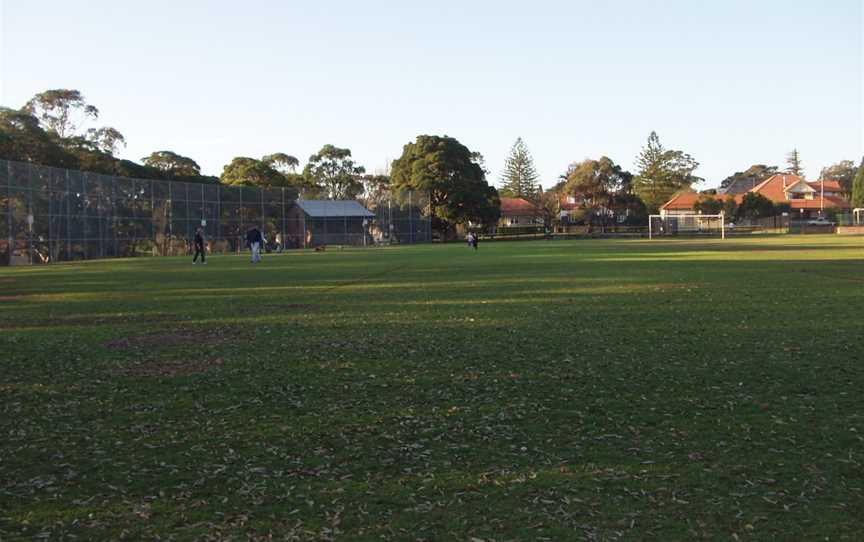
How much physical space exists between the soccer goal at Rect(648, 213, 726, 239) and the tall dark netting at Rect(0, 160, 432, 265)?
99.2 ft

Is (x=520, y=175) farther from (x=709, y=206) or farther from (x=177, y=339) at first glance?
(x=177, y=339)

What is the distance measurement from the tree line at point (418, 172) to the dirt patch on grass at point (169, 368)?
185ft

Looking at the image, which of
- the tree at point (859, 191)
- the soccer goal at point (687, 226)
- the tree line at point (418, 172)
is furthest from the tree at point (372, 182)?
the tree at point (859, 191)

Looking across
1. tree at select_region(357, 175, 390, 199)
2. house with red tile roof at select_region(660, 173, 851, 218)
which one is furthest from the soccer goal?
tree at select_region(357, 175, 390, 199)

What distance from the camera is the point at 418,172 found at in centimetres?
8675

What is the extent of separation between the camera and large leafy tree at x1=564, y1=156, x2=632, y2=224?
4193 inches

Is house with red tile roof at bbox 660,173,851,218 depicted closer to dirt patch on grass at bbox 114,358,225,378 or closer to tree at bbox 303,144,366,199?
tree at bbox 303,144,366,199

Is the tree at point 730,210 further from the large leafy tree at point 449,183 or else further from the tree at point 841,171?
the tree at point 841,171

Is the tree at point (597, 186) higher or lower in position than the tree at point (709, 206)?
higher

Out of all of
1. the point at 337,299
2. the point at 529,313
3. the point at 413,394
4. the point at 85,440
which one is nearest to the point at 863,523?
the point at 413,394

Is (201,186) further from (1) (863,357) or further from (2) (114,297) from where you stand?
(1) (863,357)

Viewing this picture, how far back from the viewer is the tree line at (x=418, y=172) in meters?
66.1

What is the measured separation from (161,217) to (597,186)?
224 ft

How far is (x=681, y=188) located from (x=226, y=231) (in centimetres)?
8748
